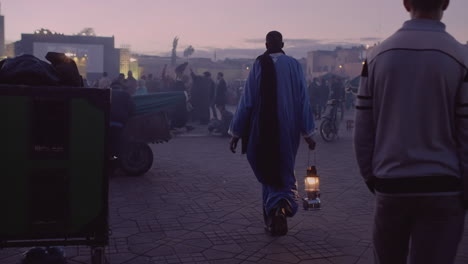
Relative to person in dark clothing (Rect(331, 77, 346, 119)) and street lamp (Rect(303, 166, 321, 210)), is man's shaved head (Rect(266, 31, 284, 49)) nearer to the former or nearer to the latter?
street lamp (Rect(303, 166, 321, 210))

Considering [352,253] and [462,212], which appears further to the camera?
[352,253]

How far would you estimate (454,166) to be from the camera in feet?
7.30

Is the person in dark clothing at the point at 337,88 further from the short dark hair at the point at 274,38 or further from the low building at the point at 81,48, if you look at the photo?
the low building at the point at 81,48

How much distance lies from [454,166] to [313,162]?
25.0 feet

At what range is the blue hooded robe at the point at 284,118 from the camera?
4969mm

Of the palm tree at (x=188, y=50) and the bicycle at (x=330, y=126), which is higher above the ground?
the palm tree at (x=188, y=50)

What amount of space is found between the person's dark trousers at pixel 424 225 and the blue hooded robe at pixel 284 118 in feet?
8.50

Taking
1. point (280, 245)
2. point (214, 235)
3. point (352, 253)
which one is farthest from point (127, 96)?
point (352, 253)

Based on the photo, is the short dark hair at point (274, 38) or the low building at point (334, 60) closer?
the short dark hair at point (274, 38)

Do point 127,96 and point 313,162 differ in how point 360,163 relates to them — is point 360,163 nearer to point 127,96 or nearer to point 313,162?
point 127,96

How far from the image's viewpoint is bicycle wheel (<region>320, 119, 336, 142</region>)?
44.3ft

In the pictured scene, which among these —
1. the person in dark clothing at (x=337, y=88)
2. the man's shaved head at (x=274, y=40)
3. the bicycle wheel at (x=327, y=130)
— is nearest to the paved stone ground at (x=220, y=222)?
the man's shaved head at (x=274, y=40)

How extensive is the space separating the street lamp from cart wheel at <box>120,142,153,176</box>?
11.6 feet

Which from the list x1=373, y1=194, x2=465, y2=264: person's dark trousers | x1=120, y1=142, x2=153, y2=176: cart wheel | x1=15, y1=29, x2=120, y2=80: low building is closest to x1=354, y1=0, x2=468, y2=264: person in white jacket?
x1=373, y1=194, x2=465, y2=264: person's dark trousers
